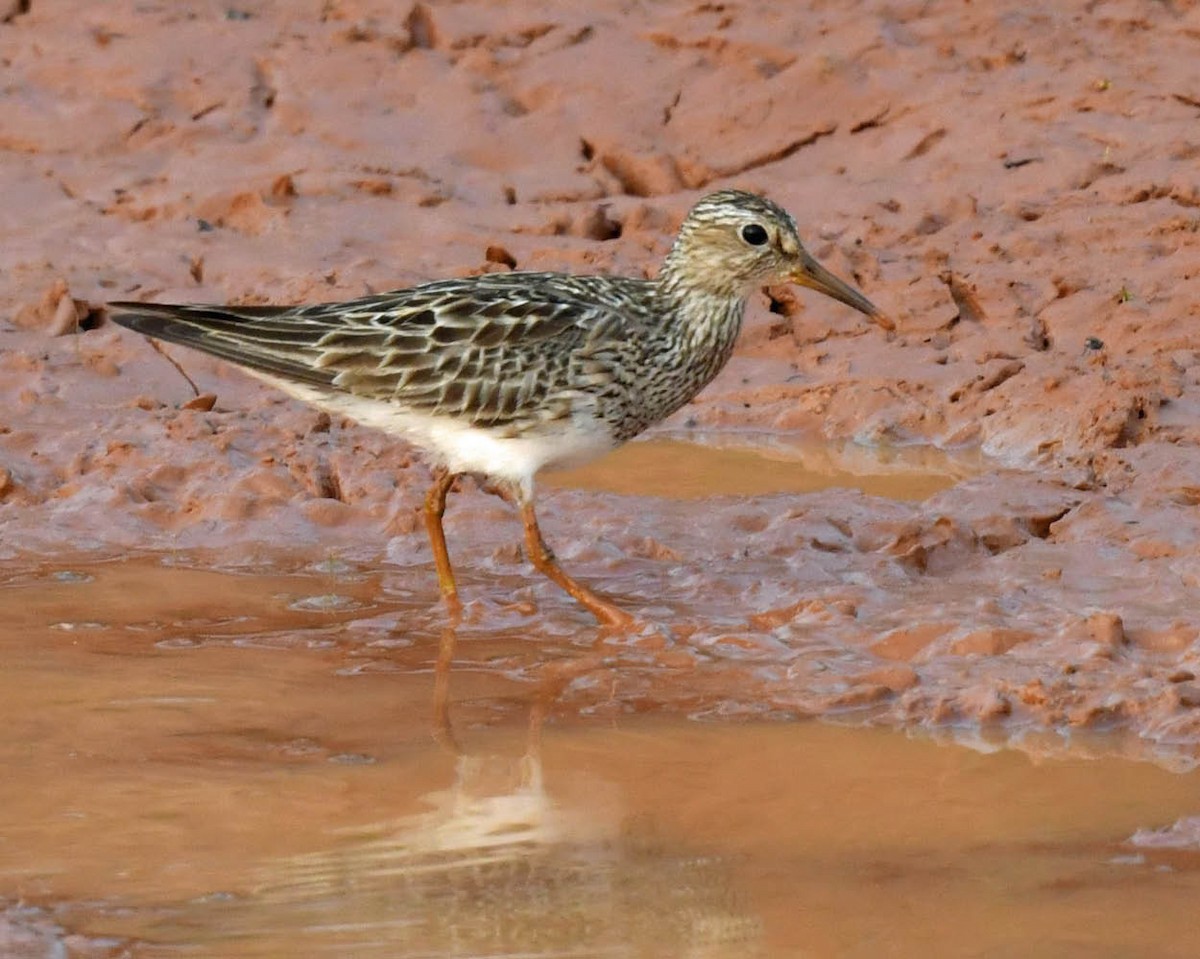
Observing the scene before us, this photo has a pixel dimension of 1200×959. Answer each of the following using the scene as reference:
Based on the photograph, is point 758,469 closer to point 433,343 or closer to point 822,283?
point 822,283

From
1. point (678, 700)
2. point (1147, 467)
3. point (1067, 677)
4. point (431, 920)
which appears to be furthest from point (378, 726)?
point (1147, 467)

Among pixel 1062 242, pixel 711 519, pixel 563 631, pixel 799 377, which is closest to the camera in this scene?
pixel 563 631

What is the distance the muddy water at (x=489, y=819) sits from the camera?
5.11 m

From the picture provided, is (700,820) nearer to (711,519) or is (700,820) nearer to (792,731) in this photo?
(792,731)

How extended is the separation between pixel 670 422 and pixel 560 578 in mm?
2904

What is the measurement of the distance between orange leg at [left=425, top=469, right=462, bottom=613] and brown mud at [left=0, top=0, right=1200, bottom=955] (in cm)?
8

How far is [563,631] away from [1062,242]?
504 cm

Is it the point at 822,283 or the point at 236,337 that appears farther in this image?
the point at 822,283

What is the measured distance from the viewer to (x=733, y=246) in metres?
8.32

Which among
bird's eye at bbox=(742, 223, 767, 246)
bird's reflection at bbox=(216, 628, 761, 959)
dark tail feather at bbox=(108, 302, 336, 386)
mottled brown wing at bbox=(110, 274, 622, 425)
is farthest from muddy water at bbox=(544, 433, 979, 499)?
bird's reflection at bbox=(216, 628, 761, 959)

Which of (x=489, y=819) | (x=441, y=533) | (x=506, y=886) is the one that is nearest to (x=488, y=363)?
(x=441, y=533)

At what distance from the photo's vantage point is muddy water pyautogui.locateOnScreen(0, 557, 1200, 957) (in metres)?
5.11

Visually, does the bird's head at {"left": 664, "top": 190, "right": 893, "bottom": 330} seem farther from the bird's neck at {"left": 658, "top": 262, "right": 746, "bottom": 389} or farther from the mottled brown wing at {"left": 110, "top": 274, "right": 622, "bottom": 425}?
the mottled brown wing at {"left": 110, "top": 274, "right": 622, "bottom": 425}

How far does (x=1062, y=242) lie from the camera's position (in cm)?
1158
